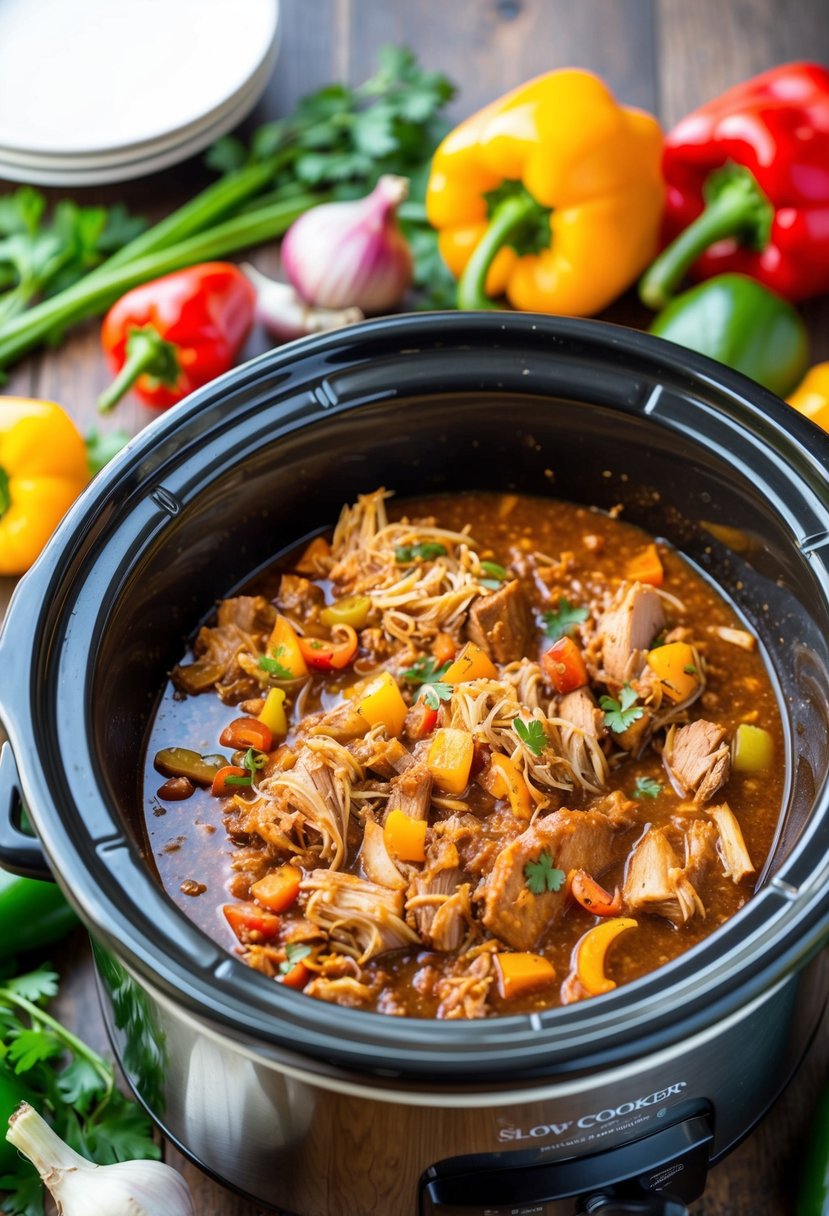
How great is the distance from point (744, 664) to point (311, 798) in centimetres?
124

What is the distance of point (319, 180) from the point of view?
5172 millimetres

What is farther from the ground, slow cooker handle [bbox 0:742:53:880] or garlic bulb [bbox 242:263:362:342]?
garlic bulb [bbox 242:263:362:342]

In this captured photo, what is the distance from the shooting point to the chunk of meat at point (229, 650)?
3.60 m

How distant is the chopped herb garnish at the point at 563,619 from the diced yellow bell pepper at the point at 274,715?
73 centimetres

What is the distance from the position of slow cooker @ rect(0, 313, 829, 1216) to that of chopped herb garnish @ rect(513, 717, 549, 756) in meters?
0.59

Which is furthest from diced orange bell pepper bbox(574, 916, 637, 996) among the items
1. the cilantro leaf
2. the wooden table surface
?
the wooden table surface

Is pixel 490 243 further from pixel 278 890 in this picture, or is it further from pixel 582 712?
pixel 278 890

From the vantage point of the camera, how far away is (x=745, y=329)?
4594mm

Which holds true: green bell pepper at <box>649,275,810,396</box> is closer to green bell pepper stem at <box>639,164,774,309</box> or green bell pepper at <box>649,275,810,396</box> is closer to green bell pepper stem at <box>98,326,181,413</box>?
green bell pepper stem at <box>639,164,774,309</box>

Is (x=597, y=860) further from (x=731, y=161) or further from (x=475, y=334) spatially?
(x=731, y=161)

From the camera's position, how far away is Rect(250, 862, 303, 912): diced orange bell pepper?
3.11 meters

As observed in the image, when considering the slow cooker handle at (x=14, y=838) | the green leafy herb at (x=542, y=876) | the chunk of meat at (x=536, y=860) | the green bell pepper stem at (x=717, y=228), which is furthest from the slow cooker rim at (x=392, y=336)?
the green bell pepper stem at (x=717, y=228)

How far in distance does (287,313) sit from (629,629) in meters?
2.03

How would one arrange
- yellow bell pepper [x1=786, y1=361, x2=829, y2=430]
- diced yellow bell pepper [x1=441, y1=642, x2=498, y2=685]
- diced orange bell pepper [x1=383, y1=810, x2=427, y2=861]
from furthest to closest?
yellow bell pepper [x1=786, y1=361, x2=829, y2=430] < diced yellow bell pepper [x1=441, y1=642, x2=498, y2=685] < diced orange bell pepper [x1=383, y1=810, x2=427, y2=861]
